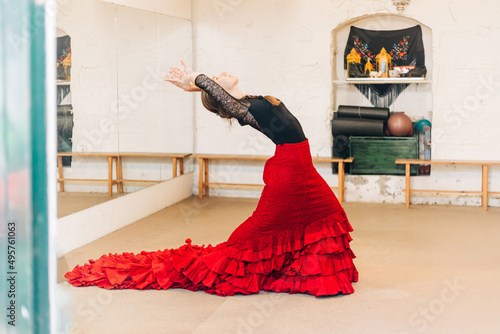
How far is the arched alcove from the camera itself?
7770 millimetres

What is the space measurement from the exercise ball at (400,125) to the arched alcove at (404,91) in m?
0.36

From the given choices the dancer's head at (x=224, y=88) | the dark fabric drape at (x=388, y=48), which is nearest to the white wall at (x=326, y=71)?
the dark fabric drape at (x=388, y=48)

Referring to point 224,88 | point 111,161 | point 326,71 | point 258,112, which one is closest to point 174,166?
point 111,161

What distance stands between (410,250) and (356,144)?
101 inches

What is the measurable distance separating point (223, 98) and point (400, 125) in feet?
13.5

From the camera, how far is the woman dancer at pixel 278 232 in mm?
4070

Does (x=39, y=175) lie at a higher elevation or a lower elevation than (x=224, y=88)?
lower

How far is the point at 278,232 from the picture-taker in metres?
4.15

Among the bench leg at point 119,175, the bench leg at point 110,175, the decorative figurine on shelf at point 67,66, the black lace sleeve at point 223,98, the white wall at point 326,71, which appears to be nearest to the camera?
the black lace sleeve at point 223,98

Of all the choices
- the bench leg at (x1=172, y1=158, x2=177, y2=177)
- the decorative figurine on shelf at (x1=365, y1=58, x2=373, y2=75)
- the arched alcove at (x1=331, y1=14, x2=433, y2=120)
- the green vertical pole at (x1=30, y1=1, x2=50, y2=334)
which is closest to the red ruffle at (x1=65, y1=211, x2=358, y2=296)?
the green vertical pole at (x1=30, y1=1, x2=50, y2=334)

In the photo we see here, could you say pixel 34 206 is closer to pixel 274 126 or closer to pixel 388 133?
pixel 274 126

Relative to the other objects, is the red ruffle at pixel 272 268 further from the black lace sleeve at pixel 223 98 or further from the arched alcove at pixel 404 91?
the arched alcove at pixel 404 91

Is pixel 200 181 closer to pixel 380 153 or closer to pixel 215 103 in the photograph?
pixel 380 153

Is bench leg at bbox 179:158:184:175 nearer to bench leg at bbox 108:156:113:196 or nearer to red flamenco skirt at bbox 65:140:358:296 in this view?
bench leg at bbox 108:156:113:196
